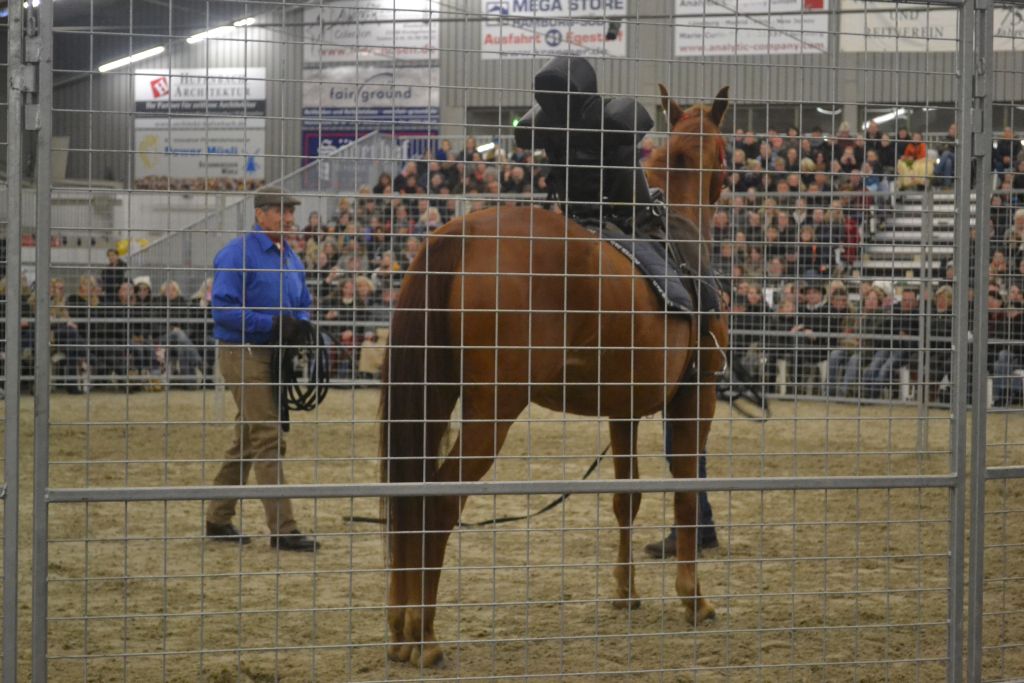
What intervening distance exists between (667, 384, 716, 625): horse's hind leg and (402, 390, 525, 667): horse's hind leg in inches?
47.7

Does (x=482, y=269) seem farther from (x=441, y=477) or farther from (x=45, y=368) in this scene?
(x=45, y=368)

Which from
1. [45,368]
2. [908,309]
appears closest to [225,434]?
[908,309]

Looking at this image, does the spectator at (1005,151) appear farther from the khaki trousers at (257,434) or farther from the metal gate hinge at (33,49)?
the khaki trousers at (257,434)

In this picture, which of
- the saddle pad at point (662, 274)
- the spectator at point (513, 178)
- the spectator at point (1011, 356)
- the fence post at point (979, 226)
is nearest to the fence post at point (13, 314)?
the saddle pad at point (662, 274)

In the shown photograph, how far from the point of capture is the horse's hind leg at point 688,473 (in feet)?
17.0

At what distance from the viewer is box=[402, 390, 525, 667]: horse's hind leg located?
4137 mm

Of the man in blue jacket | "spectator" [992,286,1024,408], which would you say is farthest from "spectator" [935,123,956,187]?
the man in blue jacket

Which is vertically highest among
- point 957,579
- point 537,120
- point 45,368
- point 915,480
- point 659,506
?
point 537,120

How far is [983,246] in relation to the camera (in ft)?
11.3

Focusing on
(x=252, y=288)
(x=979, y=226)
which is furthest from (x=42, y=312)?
(x=252, y=288)

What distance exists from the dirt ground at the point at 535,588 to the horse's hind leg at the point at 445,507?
0.13 m

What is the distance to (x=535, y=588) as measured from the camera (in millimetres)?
5664

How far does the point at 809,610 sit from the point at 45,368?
150 inches

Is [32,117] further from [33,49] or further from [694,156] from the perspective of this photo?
[694,156]
